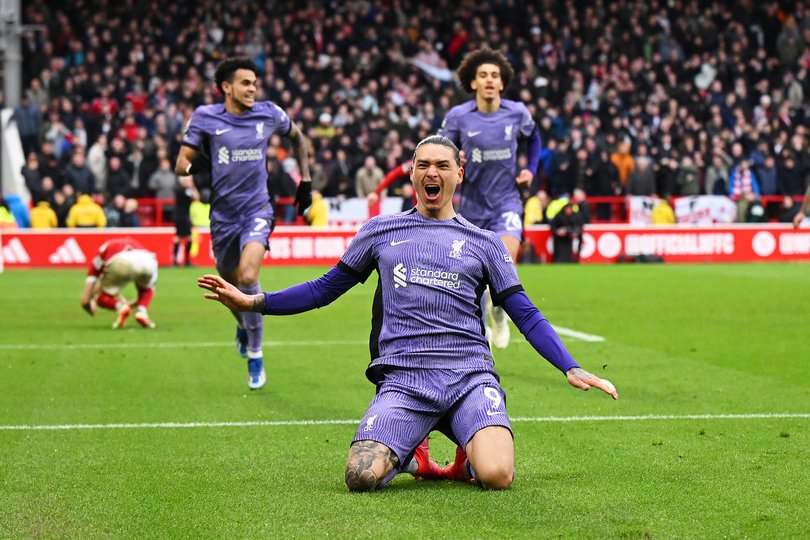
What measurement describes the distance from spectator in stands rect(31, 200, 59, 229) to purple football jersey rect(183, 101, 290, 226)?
58.2 ft

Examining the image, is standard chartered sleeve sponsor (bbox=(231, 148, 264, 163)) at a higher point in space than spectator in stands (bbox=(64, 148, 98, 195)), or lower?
higher

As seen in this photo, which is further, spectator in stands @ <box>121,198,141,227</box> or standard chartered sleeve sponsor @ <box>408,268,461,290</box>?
spectator in stands @ <box>121,198,141,227</box>

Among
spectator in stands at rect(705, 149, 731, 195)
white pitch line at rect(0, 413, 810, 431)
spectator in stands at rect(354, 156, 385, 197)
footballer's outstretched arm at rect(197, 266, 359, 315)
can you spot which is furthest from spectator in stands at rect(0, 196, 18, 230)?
footballer's outstretched arm at rect(197, 266, 359, 315)

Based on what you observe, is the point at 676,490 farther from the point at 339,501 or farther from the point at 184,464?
the point at 184,464

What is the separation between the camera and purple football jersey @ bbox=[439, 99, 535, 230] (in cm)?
1176

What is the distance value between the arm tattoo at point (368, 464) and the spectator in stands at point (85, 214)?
2213 centimetres

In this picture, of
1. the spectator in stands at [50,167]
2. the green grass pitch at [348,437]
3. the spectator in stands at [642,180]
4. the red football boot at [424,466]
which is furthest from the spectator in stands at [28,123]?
the red football boot at [424,466]

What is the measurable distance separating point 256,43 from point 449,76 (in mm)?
5149

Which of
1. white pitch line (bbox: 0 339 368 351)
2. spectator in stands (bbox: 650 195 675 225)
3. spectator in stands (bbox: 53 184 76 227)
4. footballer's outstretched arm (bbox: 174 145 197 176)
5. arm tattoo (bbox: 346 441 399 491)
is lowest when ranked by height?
spectator in stands (bbox: 650 195 675 225)

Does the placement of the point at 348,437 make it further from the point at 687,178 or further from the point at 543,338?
the point at 687,178

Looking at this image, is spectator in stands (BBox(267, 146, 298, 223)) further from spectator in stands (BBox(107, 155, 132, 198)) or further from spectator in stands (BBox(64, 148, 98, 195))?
spectator in stands (BBox(64, 148, 98, 195))

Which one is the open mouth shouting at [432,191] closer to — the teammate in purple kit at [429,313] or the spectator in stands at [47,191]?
the teammate in purple kit at [429,313]

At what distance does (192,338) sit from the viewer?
47.2ft

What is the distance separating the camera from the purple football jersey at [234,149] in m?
10.6
